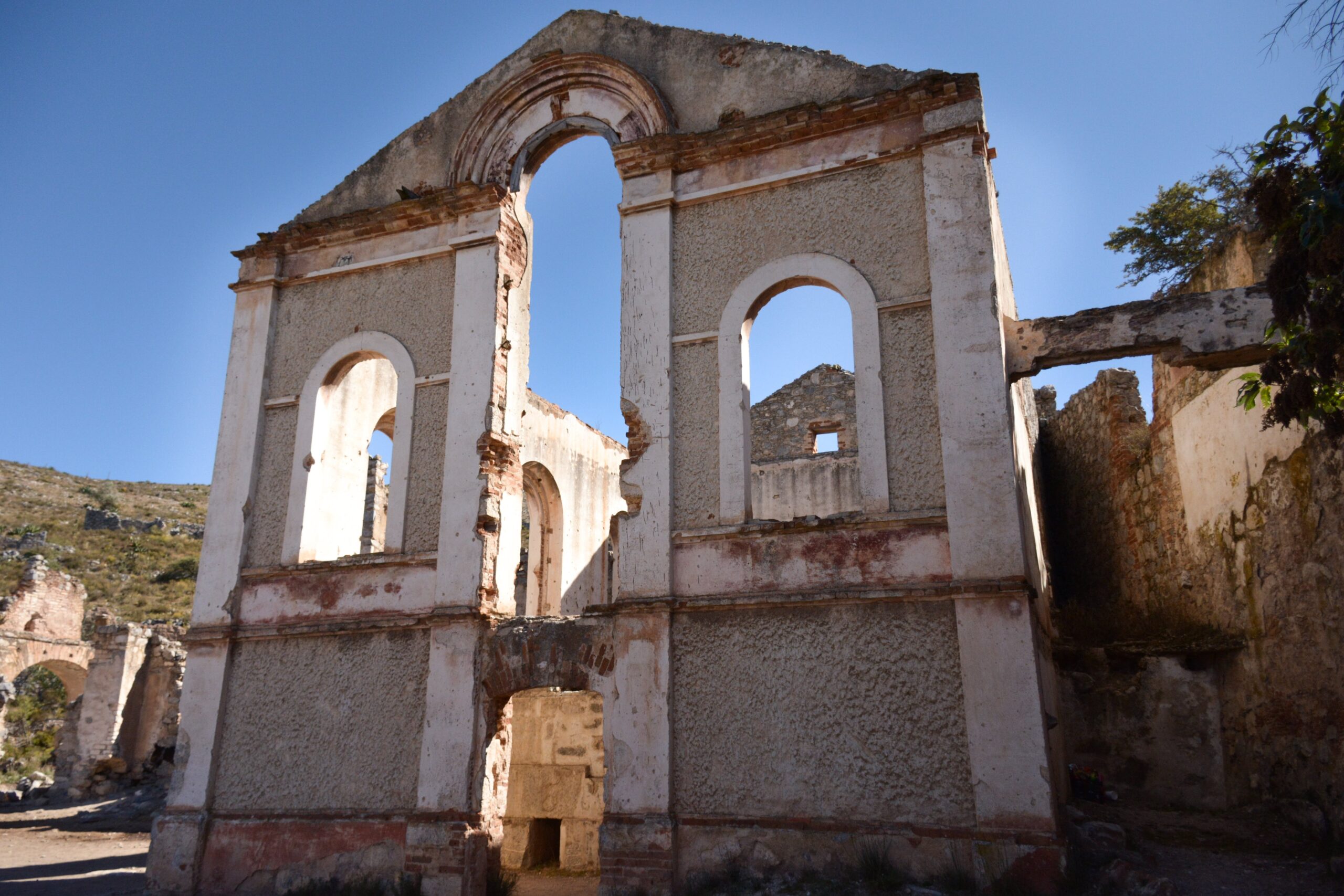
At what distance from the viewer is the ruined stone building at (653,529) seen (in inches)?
267

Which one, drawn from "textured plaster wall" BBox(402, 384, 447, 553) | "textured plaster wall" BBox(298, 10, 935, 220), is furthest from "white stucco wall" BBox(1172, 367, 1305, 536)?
"textured plaster wall" BBox(402, 384, 447, 553)

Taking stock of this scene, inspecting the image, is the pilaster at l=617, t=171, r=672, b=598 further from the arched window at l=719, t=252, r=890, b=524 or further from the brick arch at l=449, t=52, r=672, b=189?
the brick arch at l=449, t=52, r=672, b=189

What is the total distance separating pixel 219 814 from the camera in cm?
862

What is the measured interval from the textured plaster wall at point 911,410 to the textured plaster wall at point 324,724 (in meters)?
4.31

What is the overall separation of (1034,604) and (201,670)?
7.52 m

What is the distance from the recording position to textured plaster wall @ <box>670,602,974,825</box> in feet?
21.6

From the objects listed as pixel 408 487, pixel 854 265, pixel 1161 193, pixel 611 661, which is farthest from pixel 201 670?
pixel 1161 193

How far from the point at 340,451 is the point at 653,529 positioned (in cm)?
412

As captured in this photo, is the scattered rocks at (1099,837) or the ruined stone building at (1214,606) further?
the ruined stone building at (1214,606)

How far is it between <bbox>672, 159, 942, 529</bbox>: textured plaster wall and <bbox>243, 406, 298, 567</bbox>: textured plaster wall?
14.0 ft

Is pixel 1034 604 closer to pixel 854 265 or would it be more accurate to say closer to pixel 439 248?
pixel 854 265

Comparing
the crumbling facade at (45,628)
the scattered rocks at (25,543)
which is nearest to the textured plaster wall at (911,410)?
the crumbling facade at (45,628)

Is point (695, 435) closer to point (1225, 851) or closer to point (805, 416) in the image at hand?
point (1225, 851)

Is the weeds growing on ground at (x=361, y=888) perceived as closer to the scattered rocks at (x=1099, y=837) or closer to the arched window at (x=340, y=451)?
the arched window at (x=340, y=451)
